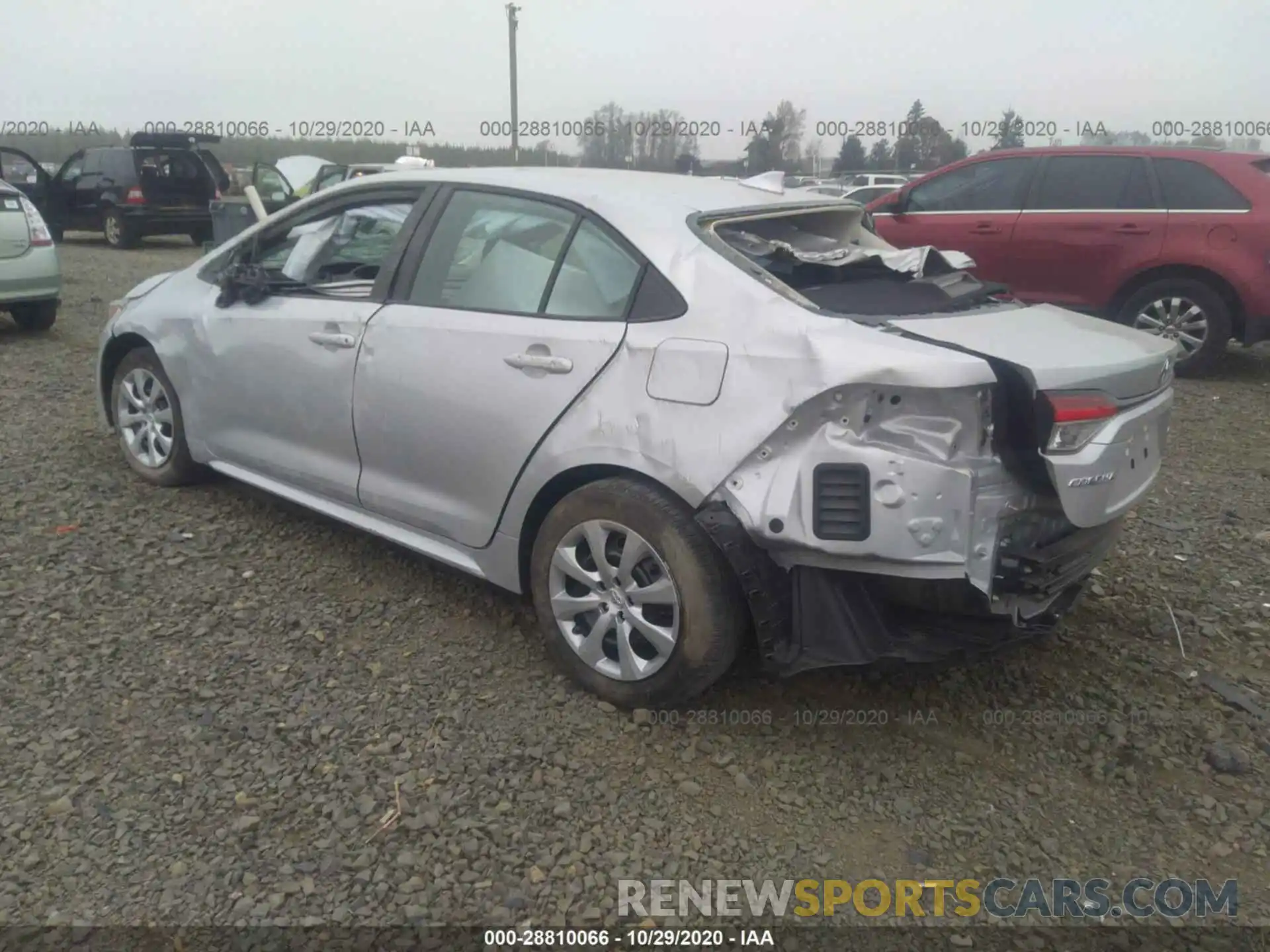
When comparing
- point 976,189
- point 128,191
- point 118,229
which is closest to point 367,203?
point 976,189

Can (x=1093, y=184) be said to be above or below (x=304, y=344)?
above

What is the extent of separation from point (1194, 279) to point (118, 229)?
48.9 feet

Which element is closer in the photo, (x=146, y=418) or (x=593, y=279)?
(x=593, y=279)

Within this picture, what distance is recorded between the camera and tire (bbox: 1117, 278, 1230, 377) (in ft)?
24.3

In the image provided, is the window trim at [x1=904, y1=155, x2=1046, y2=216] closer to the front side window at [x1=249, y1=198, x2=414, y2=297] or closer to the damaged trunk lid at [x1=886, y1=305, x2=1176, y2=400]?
the damaged trunk lid at [x1=886, y1=305, x2=1176, y2=400]

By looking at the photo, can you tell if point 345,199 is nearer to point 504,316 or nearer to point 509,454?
point 504,316

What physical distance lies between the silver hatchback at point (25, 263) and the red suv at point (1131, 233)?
7.09 m

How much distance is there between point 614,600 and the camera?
2.99 meters

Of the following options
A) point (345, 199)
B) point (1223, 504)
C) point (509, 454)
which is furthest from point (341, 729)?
point (1223, 504)

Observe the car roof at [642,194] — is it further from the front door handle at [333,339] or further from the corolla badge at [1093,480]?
the corolla badge at [1093,480]

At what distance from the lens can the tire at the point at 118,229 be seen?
15.8 m

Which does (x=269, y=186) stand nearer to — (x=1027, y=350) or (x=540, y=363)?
(x=540, y=363)

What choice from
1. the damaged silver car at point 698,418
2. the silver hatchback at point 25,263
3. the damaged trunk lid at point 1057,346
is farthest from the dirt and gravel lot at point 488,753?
the silver hatchback at point 25,263

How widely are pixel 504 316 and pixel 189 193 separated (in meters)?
15.1
